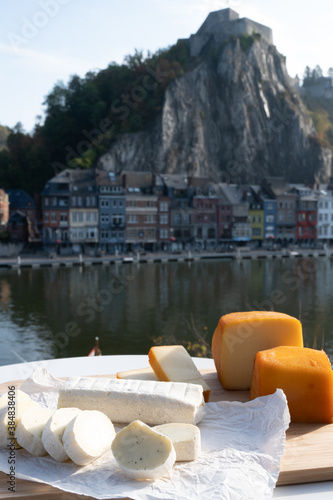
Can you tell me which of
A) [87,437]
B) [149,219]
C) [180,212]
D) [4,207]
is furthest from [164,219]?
[87,437]

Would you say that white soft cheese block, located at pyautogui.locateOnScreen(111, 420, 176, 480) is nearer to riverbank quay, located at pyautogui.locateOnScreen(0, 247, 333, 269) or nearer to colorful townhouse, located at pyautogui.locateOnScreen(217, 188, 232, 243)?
→ riverbank quay, located at pyautogui.locateOnScreen(0, 247, 333, 269)

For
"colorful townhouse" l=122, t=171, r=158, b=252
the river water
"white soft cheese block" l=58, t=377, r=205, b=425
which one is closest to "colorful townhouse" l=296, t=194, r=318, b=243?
the river water

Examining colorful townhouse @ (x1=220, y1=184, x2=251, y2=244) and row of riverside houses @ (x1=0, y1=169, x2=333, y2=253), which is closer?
row of riverside houses @ (x1=0, y1=169, x2=333, y2=253)

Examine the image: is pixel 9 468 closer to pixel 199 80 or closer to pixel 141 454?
pixel 141 454

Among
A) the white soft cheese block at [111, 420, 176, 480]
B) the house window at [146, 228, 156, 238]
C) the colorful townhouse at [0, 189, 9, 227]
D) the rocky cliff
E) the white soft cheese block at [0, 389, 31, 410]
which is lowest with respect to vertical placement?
the house window at [146, 228, 156, 238]

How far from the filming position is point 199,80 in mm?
77500

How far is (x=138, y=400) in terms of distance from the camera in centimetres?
292

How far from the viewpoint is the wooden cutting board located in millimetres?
2432

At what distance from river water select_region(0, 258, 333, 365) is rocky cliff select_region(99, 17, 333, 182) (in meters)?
27.1

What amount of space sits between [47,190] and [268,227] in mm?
28548

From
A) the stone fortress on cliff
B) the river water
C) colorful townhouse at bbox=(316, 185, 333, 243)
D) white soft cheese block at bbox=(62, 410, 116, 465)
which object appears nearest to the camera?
white soft cheese block at bbox=(62, 410, 116, 465)

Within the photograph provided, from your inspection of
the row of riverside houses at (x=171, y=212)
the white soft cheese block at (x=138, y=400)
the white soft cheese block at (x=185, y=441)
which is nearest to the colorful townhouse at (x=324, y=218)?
the row of riverside houses at (x=171, y=212)

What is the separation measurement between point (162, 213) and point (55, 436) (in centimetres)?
5734

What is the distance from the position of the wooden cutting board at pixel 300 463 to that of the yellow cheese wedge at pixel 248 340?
0.66 metres
